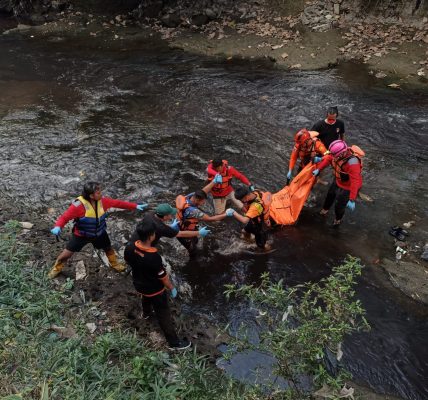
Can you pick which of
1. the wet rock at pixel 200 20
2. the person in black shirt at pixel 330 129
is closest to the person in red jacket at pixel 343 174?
the person in black shirt at pixel 330 129

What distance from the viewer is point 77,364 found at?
4.09 m

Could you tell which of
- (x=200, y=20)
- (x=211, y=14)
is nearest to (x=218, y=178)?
(x=200, y=20)

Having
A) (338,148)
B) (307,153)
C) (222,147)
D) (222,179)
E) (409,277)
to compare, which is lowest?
(222,147)

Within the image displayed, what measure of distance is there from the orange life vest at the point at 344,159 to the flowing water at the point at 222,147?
104 cm

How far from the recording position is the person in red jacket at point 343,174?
20.8 feet

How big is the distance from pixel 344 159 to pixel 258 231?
→ 5.74 ft

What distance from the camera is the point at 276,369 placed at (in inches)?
156

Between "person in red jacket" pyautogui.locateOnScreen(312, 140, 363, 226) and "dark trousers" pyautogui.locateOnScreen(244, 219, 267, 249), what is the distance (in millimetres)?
1433

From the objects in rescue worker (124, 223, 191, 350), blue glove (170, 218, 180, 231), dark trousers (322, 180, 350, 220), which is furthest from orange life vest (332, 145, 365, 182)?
rescue worker (124, 223, 191, 350)

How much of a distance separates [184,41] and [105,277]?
11.7 m

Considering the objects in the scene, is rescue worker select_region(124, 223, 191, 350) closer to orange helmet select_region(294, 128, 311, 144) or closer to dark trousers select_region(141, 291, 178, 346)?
dark trousers select_region(141, 291, 178, 346)

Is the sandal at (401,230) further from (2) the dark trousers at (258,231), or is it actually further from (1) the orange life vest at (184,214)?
(1) the orange life vest at (184,214)

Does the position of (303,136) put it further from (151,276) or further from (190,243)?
(151,276)

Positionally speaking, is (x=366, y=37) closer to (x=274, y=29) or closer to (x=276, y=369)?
(x=274, y=29)
